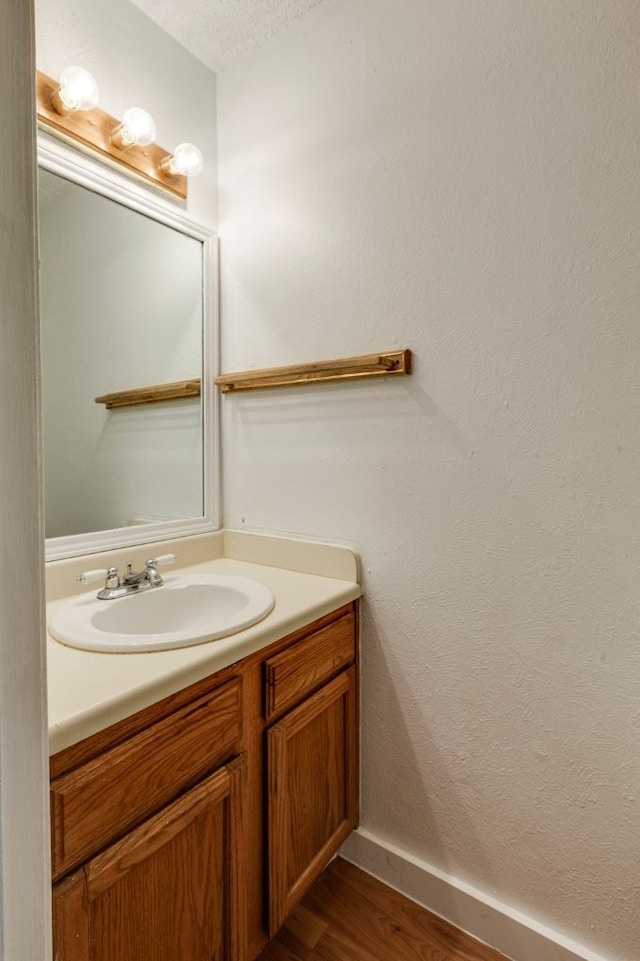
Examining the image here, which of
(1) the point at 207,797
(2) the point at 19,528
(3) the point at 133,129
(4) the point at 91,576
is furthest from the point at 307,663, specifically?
(3) the point at 133,129

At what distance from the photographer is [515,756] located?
1.07 m

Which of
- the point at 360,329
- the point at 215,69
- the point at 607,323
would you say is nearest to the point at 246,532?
the point at 360,329

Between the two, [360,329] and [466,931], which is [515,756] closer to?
[466,931]

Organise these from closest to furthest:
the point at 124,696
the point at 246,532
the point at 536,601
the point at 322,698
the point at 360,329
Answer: the point at 124,696 → the point at 536,601 → the point at 322,698 → the point at 360,329 → the point at 246,532

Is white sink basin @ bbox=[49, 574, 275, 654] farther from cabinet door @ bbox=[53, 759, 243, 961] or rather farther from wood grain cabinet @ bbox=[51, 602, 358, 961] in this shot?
cabinet door @ bbox=[53, 759, 243, 961]

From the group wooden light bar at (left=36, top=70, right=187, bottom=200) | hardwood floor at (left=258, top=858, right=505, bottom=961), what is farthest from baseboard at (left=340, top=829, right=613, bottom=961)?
wooden light bar at (left=36, top=70, right=187, bottom=200)

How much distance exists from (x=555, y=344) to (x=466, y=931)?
4.45 feet

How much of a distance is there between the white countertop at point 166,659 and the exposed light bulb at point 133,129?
3.53ft

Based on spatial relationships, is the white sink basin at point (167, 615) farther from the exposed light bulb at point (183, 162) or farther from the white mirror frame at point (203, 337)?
the exposed light bulb at point (183, 162)

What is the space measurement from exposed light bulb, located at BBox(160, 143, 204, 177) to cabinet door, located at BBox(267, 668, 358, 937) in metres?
1.47

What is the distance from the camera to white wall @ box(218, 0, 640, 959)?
37.6 inches

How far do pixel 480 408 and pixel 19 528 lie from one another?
0.94m

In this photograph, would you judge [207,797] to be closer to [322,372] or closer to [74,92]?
[322,372]

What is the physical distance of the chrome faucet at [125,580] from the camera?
1137 millimetres
